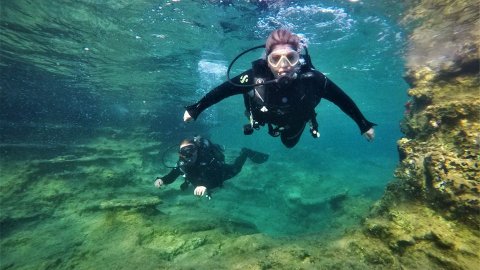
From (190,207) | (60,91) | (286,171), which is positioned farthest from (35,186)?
(60,91)

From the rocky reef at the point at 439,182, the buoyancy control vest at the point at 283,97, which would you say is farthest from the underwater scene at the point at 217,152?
the buoyancy control vest at the point at 283,97

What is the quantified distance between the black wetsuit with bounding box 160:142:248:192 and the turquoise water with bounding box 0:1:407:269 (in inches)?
40.9

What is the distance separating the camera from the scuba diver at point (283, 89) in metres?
4.21

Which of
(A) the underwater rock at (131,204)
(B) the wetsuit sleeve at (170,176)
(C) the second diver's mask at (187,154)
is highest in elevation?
(C) the second diver's mask at (187,154)

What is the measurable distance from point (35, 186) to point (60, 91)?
16408 millimetres

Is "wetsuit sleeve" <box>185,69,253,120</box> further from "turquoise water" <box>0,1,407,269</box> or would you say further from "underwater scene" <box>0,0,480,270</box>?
"turquoise water" <box>0,1,407,269</box>

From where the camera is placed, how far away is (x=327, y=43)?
1831 centimetres

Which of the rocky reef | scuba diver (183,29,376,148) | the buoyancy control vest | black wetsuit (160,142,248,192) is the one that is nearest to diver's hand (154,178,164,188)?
black wetsuit (160,142,248,192)

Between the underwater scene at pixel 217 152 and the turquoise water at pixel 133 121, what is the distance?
0.10m

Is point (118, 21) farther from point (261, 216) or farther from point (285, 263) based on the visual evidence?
point (285, 263)

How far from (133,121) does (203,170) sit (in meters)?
15.4

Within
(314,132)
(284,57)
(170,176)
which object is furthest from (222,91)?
(170,176)

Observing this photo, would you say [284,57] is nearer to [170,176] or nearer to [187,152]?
[187,152]

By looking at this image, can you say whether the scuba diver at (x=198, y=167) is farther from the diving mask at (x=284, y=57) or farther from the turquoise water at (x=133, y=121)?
the diving mask at (x=284, y=57)
